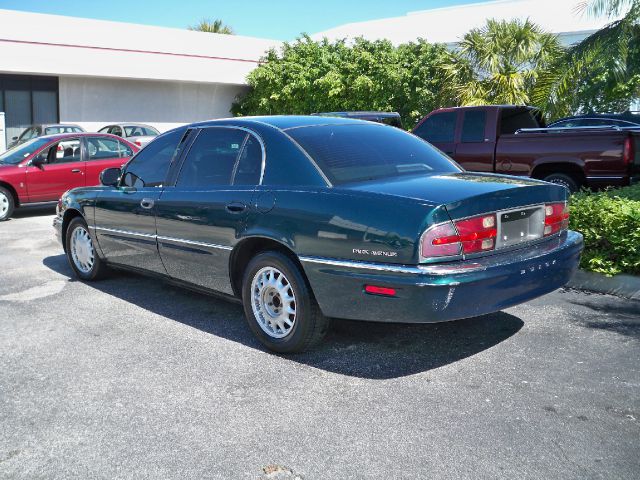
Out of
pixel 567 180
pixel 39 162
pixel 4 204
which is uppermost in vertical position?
pixel 567 180

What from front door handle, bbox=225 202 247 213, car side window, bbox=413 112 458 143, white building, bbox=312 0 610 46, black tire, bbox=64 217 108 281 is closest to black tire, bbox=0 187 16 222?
black tire, bbox=64 217 108 281

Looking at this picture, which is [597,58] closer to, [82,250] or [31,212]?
[82,250]

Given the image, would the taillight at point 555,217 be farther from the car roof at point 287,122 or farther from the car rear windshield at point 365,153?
the car roof at point 287,122

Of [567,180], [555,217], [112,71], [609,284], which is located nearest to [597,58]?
[567,180]

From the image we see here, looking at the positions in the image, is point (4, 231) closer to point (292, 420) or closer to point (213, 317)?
point (213, 317)

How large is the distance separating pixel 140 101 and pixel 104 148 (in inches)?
607

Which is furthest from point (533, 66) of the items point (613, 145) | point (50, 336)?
point (50, 336)

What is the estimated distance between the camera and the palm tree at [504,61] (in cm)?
1838

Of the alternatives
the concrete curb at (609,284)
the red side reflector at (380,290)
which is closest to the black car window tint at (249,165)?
the red side reflector at (380,290)

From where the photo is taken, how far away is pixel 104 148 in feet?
44.0

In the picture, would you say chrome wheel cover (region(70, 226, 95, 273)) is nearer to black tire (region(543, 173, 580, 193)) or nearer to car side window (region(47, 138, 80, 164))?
car side window (region(47, 138, 80, 164))

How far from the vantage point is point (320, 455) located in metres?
3.49

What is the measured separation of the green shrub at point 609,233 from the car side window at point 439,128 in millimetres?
5059

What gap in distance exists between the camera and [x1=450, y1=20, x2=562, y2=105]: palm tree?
18.4m
